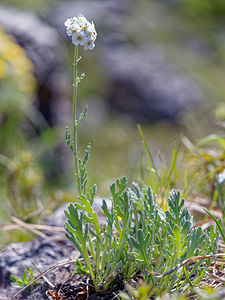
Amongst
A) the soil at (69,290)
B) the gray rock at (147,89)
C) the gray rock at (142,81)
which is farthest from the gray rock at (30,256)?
the gray rock at (147,89)

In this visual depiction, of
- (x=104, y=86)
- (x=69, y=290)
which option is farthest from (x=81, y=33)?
(x=104, y=86)

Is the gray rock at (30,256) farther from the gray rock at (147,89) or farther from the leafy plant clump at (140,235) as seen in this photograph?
the gray rock at (147,89)

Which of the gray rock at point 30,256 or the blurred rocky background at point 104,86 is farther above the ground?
the blurred rocky background at point 104,86

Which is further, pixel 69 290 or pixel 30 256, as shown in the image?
pixel 30 256

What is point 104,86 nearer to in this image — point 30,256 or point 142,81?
point 142,81

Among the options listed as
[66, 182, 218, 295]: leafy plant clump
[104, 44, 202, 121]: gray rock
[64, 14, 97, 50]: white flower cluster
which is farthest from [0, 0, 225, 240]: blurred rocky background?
[64, 14, 97, 50]: white flower cluster

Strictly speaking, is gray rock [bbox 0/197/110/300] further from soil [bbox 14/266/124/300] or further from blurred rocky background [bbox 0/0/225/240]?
blurred rocky background [bbox 0/0/225/240]

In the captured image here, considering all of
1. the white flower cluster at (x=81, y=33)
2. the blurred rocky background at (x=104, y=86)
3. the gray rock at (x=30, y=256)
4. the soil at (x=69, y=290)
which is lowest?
the soil at (x=69, y=290)

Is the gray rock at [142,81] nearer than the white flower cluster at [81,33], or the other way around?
the white flower cluster at [81,33]

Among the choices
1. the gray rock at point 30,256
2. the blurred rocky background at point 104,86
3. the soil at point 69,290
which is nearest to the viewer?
the soil at point 69,290

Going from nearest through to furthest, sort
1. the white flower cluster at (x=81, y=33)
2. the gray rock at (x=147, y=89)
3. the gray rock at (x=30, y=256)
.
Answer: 1. the white flower cluster at (x=81, y=33)
2. the gray rock at (x=30, y=256)
3. the gray rock at (x=147, y=89)
